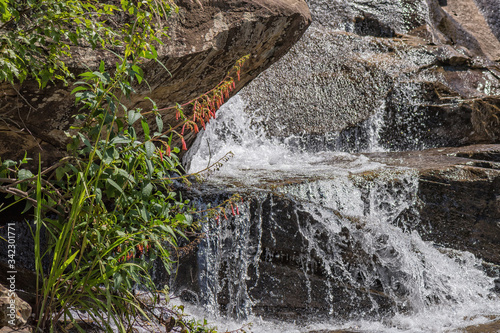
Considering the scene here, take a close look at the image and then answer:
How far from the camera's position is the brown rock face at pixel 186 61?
3.15 meters

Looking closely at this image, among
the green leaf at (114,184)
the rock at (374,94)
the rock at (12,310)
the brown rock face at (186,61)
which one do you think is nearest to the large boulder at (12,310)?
the rock at (12,310)

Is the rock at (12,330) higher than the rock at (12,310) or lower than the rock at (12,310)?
lower

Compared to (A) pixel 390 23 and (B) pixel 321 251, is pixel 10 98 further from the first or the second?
(A) pixel 390 23

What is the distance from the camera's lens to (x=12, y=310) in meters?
2.25

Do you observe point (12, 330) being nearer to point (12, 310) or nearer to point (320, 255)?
point (12, 310)

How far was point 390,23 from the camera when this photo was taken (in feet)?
29.9

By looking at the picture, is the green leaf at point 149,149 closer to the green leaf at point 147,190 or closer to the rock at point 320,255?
the green leaf at point 147,190

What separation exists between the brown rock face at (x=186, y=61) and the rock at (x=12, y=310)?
111 cm

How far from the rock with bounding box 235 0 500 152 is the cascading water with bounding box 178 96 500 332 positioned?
106 inches

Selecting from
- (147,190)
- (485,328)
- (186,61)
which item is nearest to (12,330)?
A: (147,190)

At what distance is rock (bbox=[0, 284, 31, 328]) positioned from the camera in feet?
7.35

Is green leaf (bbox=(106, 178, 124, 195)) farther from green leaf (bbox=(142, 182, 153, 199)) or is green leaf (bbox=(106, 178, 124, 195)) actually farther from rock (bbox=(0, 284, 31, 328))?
rock (bbox=(0, 284, 31, 328))

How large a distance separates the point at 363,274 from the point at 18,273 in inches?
108

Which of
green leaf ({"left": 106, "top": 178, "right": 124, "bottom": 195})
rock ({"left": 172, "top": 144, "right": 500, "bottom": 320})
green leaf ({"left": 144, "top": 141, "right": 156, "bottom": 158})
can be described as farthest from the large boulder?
rock ({"left": 172, "top": 144, "right": 500, "bottom": 320})
